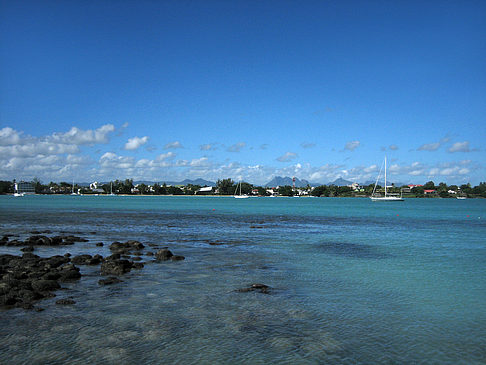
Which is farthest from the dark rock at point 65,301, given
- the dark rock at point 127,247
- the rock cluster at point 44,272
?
the dark rock at point 127,247

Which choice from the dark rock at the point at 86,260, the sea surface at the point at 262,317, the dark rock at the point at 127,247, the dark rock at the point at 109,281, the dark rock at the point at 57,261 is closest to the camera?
the sea surface at the point at 262,317

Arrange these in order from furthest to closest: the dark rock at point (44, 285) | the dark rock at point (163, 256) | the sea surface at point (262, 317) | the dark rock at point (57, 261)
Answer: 1. the dark rock at point (163, 256)
2. the dark rock at point (57, 261)
3. the dark rock at point (44, 285)
4. the sea surface at point (262, 317)

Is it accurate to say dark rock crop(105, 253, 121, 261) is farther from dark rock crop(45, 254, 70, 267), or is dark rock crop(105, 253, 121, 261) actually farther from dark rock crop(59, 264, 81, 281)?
dark rock crop(59, 264, 81, 281)

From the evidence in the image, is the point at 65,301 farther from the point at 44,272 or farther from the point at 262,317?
the point at 262,317

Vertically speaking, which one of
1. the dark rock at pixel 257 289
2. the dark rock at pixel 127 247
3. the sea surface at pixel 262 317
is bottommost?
the sea surface at pixel 262 317

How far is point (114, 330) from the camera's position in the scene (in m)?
12.1

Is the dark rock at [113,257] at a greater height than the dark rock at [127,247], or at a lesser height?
greater

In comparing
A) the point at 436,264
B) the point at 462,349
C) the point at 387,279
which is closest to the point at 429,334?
the point at 462,349

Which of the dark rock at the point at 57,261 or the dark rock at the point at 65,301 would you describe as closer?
the dark rock at the point at 65,301

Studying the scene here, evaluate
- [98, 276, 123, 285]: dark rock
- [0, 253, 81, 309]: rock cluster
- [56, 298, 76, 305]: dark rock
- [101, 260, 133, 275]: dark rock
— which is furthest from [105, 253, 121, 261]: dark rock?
[56, 298, 76, 305]: dark rock

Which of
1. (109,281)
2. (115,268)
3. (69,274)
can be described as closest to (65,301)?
(109,281)

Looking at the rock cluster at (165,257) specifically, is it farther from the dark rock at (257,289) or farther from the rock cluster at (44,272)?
the dark rock at (257,289)

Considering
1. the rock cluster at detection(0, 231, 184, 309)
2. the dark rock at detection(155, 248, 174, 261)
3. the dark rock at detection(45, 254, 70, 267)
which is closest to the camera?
the rock cluster at detection(0, 231, 184, 309)

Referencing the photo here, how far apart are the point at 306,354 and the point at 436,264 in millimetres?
18376
